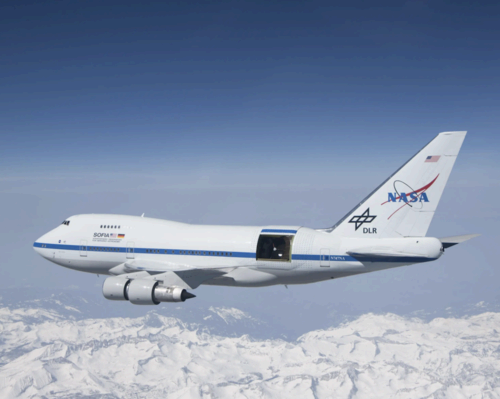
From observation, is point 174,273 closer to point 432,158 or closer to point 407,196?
point 407,196

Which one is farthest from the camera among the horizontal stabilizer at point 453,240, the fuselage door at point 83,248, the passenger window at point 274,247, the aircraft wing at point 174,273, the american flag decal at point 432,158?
the fuselage door at point 83,248

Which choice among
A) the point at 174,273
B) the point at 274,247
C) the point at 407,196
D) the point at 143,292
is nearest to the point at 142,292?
the point at 143,292

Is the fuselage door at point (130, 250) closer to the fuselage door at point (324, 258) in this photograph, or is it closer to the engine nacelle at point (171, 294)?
the engine nacelle at point (171, 294)

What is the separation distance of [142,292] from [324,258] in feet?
45.0

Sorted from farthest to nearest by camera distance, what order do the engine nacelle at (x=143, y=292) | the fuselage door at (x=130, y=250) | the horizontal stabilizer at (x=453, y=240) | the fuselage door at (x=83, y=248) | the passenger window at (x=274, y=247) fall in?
the fuselage door at (x=83, y=248)
the fuselage door at (x=130, y=250)
the passenger window at (x=274, y=247)
the engine nacelle at (x=143, y=292)
the horizontal stabilizer at (x=453, y=240)

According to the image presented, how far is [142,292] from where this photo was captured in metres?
26.9

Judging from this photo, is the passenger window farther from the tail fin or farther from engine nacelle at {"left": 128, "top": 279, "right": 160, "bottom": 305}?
engine nacelle at {"left": 128, "top": 279, "right": 160, "bottom": 305}

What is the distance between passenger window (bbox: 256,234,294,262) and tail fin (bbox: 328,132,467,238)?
4.10 metres

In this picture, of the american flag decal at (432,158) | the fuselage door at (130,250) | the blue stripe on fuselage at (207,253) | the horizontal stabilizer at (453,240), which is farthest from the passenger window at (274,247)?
the fuselage door at (130,250)

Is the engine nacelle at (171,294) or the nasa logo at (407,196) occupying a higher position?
the nasa logo at (407,196)

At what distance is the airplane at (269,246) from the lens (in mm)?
25297

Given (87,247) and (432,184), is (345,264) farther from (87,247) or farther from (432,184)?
(87,247)

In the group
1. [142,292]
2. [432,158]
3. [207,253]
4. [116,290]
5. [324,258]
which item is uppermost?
[432,158]

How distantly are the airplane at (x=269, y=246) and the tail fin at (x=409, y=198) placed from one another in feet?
0.21
